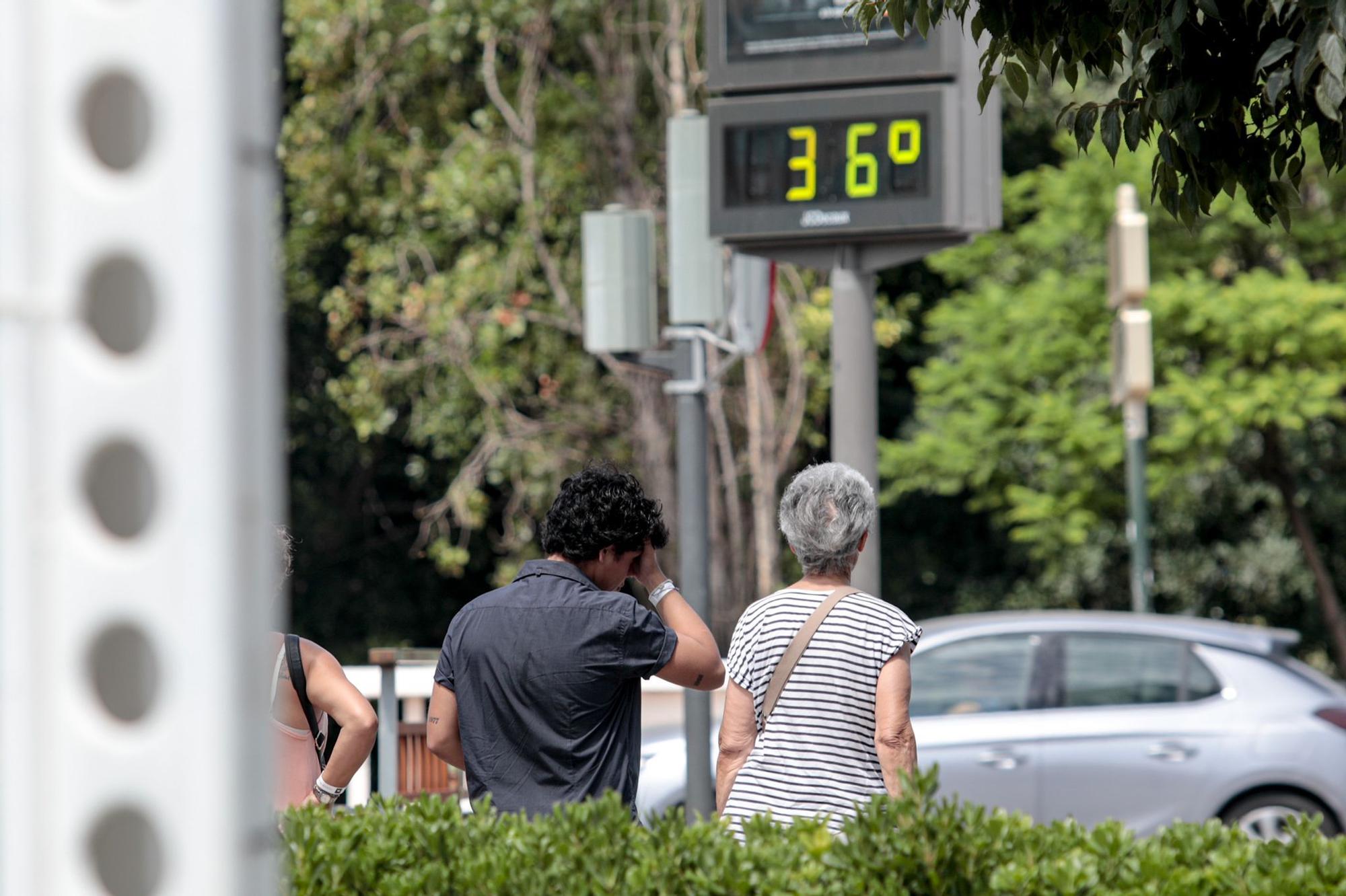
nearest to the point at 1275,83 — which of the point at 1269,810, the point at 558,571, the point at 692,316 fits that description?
the point at 558,571

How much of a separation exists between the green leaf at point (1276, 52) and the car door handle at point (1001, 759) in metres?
6.36

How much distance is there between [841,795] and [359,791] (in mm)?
4000

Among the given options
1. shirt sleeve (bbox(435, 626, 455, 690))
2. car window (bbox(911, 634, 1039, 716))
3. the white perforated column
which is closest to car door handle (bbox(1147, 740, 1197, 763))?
car window (bbox(911, 634, 1039, 716))

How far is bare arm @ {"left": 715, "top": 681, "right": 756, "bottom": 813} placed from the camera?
4.03 meters

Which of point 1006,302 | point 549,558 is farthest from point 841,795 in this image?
point 1006,302

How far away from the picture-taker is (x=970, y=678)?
31.2ft

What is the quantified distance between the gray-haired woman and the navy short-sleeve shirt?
9.0 inches

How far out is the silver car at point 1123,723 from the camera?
9.20 m

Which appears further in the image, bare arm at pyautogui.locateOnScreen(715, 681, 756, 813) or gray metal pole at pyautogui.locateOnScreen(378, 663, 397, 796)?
gray metal pole at pyautogui.locateOnScreen(378, 663, 397, 796)

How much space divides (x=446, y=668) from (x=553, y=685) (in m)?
0.30

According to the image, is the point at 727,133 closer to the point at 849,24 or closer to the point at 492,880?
the point at 849,24

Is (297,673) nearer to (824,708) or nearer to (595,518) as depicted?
(595,518)

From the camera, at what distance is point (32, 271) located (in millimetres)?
1217

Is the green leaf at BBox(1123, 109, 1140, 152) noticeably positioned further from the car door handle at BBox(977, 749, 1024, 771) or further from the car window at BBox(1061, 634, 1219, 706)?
the car window at BBox(1061, 634, 1219, 706)
